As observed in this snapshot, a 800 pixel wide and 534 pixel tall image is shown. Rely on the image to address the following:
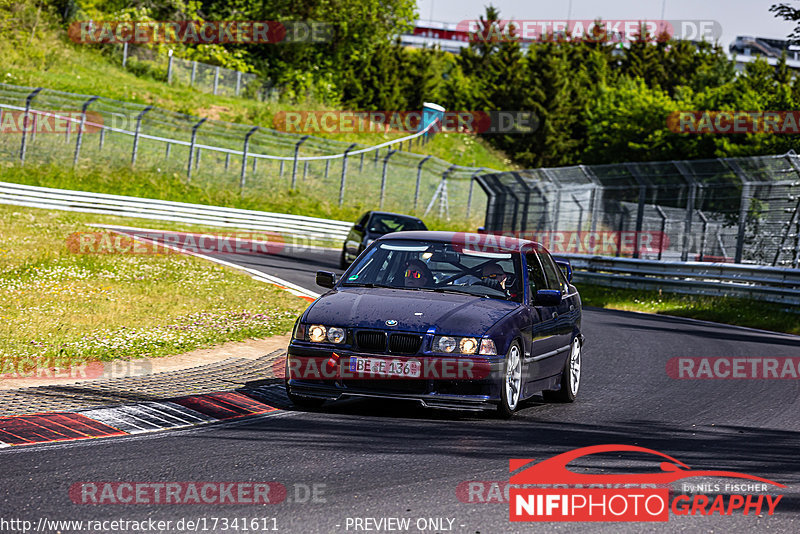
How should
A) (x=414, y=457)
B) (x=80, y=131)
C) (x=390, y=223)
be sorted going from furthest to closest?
1. (x=80, y=131)
2. (x=390, y=223)
3. (x=414, y=457)

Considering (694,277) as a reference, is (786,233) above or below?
above

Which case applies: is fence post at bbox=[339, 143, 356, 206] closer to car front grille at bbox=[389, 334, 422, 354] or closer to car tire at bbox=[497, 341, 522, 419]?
car tire at bbox=[497, 341, 522, 419]

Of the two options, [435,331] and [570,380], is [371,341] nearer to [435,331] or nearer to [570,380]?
[435,331]

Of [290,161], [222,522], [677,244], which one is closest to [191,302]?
[222,522]

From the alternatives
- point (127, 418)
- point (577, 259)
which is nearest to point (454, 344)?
point (127, 418)

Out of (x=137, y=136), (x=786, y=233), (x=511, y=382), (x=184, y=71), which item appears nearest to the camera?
(x=511, y=382)

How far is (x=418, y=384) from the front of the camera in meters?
7.32

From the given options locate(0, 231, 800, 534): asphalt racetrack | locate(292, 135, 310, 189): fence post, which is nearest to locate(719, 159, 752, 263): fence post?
locate(0, 231, 800, 534): asphalt racetrack

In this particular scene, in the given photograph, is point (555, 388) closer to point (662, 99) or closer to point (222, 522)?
point (222, 522)

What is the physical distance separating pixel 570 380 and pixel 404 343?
236 centimetres

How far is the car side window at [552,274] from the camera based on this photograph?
9.34 metres

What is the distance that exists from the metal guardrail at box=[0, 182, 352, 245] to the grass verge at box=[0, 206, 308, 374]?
9.05 m

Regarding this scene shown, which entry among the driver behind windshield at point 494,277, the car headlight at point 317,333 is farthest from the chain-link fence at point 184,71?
the car headlight at point 317,333

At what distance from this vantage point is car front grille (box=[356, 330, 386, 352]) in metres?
7.36
